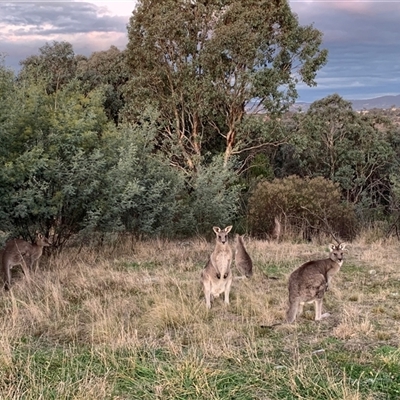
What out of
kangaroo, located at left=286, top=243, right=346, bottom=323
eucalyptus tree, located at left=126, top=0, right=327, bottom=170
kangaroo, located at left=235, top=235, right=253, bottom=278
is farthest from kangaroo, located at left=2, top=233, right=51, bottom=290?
eucalyptus tree, located at left=126, top=0, right=327, bottom=170

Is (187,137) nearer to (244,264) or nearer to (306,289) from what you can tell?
(244,264)

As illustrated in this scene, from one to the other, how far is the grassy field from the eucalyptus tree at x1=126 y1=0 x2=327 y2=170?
612 inches

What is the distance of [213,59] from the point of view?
990 inches

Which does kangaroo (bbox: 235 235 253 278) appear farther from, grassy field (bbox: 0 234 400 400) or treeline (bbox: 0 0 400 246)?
treeline (bbox: 0 0 400 246)

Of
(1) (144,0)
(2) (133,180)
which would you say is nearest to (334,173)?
(1) (144,0)

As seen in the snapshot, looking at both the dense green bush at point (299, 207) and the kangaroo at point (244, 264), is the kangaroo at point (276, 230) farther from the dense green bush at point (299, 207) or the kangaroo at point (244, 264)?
the kangaroo at point (244, 264)

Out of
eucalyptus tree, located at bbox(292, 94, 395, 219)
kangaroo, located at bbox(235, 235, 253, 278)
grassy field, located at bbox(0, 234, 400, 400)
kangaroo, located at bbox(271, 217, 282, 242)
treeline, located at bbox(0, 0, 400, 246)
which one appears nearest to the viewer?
grassy field, located at bbox(0, 234, 400, 400)

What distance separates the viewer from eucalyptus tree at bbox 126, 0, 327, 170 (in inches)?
995

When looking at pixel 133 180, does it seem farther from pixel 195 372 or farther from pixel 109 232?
pixel 195 372

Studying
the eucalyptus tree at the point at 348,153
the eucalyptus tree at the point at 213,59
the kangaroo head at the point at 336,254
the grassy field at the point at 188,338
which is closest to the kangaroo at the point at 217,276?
the grassy field at the point at 188,338

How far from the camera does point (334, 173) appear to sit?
3481cm

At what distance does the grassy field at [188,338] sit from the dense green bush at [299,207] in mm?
6864

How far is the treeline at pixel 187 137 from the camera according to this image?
1241cm

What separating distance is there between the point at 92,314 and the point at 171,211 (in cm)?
914
